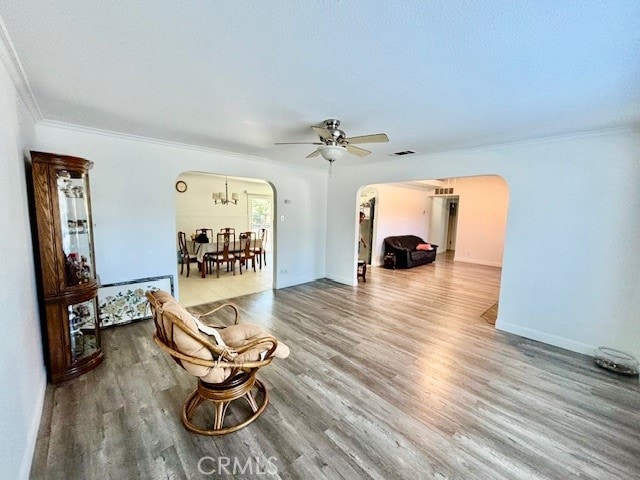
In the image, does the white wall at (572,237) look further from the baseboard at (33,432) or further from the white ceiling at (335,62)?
the baseboard at (33,432)

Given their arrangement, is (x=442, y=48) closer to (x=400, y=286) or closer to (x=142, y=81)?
(x=142, y=81)

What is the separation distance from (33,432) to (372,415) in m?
2.31

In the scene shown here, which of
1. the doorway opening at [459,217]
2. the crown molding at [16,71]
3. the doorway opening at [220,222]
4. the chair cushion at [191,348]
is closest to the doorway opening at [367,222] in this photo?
the doorway opening at [459,217]

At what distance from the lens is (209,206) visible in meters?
8.87

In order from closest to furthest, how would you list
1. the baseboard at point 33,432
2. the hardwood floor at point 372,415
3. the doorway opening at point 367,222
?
the baseboard at point 33,432
the hardwood floor at point 372,415
the doorway opening at point 367,222

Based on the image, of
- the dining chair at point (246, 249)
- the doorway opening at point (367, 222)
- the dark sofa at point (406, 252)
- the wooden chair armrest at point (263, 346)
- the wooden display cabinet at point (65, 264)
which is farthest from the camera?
the doorway opening at point (367, 222)

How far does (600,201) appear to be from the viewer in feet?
9.75

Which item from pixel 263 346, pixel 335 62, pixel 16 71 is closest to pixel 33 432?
pixel 263 346

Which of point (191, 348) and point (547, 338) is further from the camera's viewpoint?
point (547, 338)

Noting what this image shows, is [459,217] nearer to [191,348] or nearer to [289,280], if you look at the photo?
[289,280]

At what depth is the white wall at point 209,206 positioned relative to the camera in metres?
8.34

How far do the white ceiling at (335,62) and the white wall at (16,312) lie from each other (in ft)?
1.47

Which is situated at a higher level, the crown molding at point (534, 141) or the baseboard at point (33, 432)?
the crown molding at point (534, 141)

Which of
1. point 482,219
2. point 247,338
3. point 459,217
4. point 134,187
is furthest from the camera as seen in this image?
point 459,217
